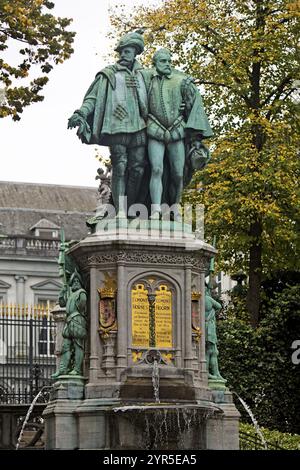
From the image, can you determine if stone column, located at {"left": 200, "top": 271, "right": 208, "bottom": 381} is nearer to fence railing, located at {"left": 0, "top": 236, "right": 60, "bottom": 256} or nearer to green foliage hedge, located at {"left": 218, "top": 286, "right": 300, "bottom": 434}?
green foliage hedge, located at {"left": 218, "top": 286, "right": 300, "bottom": 434}

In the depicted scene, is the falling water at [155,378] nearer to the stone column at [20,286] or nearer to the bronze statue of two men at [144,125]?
the bronze statue of two men at [144,125]

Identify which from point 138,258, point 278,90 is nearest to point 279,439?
point 138,258

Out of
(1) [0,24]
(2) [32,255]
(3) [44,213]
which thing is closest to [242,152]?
(1) [0,24]

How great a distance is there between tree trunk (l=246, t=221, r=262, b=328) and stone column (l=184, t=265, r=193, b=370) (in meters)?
14.1

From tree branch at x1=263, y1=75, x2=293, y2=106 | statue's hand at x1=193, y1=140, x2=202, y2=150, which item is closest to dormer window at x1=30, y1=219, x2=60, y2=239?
→ tree branch at x1=263, y1=75, x2=293, y2=106

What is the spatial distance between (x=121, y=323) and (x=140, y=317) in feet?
1.05

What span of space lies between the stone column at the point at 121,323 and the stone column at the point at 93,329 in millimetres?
294

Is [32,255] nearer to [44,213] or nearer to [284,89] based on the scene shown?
[44,213]

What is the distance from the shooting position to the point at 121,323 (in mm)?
18047

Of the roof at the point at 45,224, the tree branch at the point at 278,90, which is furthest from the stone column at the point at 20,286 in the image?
the tree branch at the point at 278,90

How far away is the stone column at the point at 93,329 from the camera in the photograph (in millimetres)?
18047

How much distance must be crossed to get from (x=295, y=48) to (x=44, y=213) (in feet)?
98.5

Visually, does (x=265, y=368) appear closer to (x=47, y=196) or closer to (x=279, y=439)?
(x=279, y=439)
